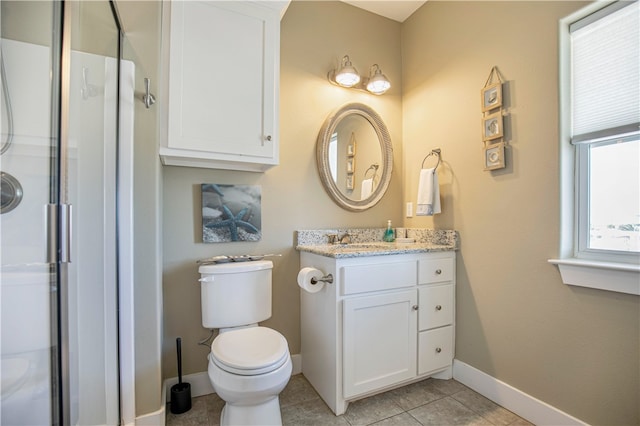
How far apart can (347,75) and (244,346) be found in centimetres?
185

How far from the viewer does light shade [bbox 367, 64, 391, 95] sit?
7.38ft

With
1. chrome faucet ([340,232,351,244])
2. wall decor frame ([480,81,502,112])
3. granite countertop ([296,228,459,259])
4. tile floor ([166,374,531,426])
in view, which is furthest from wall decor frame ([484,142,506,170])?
tile floor ([166,374,531,426])

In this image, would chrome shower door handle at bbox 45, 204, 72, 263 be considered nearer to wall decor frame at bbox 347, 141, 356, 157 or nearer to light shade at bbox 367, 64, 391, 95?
wall decor frame at bbox 347, 141, 356, 157

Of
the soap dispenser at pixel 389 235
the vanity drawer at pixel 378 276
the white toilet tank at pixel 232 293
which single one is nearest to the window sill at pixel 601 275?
the vanity drawer at pixel 378 276

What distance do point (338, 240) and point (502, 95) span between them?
1352 millimetres

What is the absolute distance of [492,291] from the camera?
5.95 ft

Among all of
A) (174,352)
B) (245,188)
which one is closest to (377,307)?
(245,188)

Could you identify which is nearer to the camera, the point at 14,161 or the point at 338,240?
the point at 14,161

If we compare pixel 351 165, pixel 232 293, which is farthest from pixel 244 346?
pixel 351 165

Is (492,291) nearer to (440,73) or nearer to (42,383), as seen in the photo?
(440,73)

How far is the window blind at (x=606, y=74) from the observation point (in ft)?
4.27

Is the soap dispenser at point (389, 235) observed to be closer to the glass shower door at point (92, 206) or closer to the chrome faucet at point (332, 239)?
the chrome faucet at point (332, 239)

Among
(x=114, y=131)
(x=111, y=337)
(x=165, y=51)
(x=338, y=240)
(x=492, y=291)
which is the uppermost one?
(x=165, y=51)

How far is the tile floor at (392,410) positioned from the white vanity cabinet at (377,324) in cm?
8
